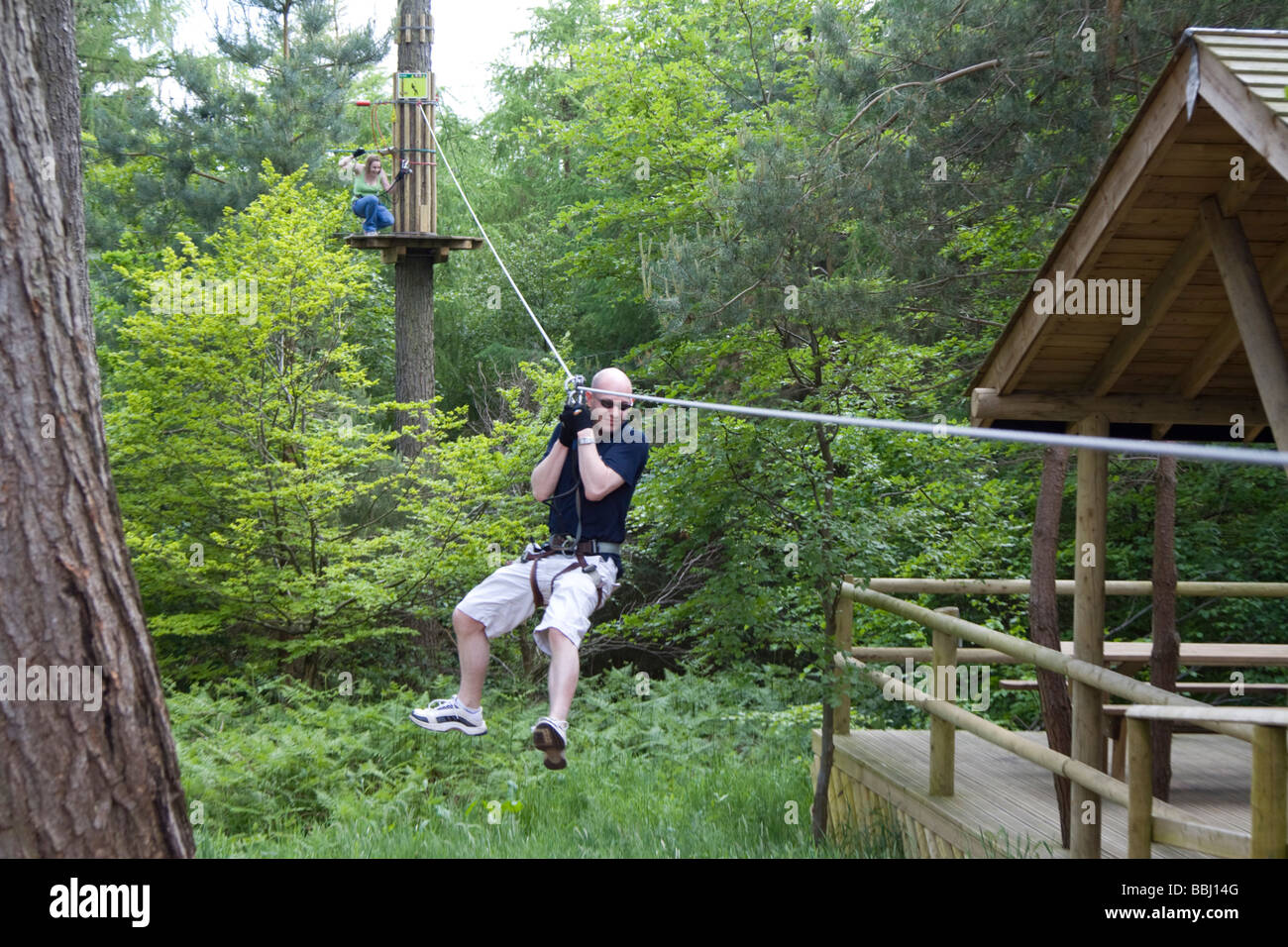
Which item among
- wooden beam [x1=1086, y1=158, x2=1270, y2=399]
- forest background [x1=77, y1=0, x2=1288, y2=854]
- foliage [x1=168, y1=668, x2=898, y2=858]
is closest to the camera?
wooden beam [x1=1086, y1=158, x2=1270, y2=399]

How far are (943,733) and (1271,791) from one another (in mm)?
2454

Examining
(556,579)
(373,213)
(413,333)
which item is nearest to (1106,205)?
(556,579)

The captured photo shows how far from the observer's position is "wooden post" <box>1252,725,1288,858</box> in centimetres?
345

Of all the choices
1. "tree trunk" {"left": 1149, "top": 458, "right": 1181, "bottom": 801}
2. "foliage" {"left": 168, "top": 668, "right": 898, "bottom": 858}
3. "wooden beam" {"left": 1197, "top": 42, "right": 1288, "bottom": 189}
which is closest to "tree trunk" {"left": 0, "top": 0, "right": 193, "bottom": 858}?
"foliage" {"left": 168, "top": 668, "right": 898, "bottom": 858}

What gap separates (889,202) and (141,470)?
23.4ft

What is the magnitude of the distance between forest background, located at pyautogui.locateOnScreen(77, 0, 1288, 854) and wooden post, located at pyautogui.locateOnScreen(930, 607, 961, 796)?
2.20ft

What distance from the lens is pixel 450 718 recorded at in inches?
186

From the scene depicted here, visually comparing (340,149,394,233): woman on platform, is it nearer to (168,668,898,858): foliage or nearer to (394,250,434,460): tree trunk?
(394,250,434,460): tree trunk

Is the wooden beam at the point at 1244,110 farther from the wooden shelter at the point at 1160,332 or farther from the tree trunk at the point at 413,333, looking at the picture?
→ the tree trunk at the point at 413,333

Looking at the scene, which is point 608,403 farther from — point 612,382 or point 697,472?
point 697,472
